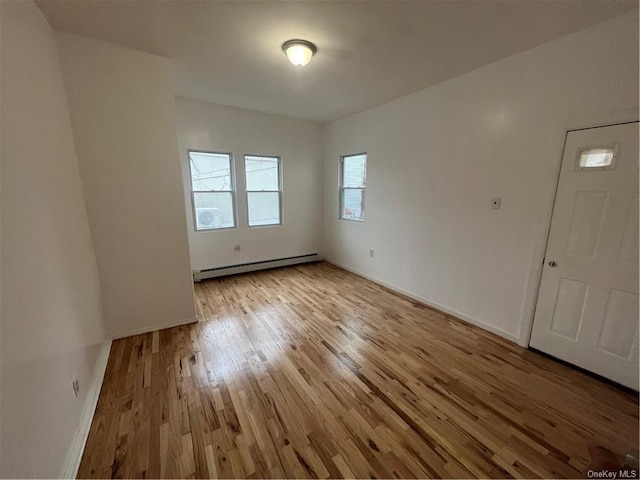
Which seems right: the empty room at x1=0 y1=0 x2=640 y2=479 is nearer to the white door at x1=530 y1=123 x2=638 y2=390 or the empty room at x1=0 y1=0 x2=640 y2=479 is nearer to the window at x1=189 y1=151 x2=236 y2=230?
the white door at x1=530 y1=123 x2=638 y2=390

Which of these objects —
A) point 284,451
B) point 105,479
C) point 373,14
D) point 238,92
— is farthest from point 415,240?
point 105,479

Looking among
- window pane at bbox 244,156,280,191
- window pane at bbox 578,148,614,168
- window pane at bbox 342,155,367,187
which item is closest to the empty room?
window pane at bbox 578,148,614,168

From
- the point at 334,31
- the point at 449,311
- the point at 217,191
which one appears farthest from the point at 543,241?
the point at 217,191

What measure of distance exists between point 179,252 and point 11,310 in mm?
1754

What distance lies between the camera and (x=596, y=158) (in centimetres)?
200

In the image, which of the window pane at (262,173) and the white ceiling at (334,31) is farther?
the window pane at (262,173)

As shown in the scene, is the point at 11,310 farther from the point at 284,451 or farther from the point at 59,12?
the point at 59,12

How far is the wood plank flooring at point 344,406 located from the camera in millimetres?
1440

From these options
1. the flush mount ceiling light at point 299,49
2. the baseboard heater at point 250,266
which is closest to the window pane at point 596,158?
→ the flush mount ceiling light at point 299,49

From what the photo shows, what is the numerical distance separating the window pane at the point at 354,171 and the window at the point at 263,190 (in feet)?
4.05

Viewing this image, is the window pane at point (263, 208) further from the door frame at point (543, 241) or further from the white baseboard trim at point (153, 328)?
the door frame at point (543, 241)

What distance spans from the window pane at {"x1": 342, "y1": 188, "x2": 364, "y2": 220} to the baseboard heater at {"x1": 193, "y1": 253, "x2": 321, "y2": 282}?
1.21m

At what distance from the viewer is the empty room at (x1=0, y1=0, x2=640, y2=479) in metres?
1.41

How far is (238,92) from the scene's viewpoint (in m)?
3.36
